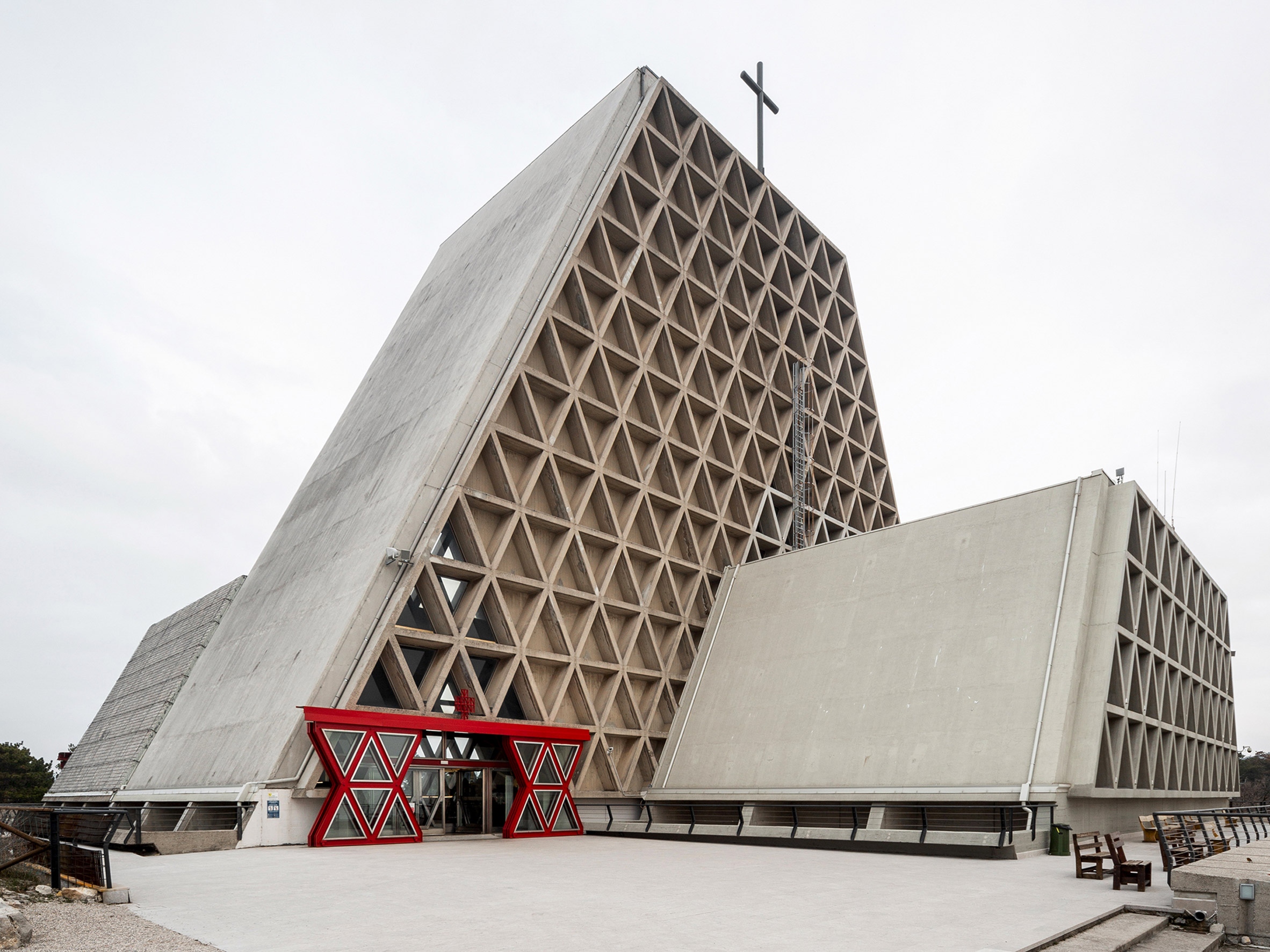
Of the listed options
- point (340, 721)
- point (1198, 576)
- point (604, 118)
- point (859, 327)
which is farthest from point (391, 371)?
point (1198, 576)

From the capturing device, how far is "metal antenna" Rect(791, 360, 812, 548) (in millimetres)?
37531

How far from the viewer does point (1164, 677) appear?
92.5 ft

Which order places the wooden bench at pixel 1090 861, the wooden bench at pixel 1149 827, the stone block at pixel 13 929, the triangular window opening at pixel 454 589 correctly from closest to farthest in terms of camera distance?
the stone block at pixel 13 929 < the wooden bench at pixel 1090 861 < the wooden bench at pixel 1149 827 < the triangular window opening at pixel 454 589

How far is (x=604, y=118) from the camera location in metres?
33.4

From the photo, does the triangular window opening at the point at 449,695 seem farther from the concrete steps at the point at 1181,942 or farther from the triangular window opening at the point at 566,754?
the concrete steps at the point at 1181,942

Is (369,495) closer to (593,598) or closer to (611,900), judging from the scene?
(593,598)

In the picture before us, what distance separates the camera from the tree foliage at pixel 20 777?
58500 millimetres

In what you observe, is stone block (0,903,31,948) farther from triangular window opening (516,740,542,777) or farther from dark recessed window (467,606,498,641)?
dark recessed window (467,606,498,641)

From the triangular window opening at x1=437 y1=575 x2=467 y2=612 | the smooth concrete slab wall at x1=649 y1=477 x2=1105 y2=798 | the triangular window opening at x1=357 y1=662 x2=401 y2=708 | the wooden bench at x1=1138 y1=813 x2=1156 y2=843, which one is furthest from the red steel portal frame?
the wooden bench at x1=1138 y1=813 x2=1156 y2=843

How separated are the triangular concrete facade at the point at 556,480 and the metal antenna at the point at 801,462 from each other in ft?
1.48

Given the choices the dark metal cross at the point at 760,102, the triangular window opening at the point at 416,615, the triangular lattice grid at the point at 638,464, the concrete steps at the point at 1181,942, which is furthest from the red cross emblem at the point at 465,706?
the dark metal cross at the point at 760,102

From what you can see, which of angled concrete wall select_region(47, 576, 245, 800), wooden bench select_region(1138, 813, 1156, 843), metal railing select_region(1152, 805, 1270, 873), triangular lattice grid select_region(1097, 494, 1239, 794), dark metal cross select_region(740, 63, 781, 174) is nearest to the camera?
metal railing select_region(1152, 805, 1270, 873)

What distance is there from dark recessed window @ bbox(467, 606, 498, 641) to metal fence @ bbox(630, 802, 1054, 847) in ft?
20.4

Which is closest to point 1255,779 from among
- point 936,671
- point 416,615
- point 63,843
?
point 936,671
